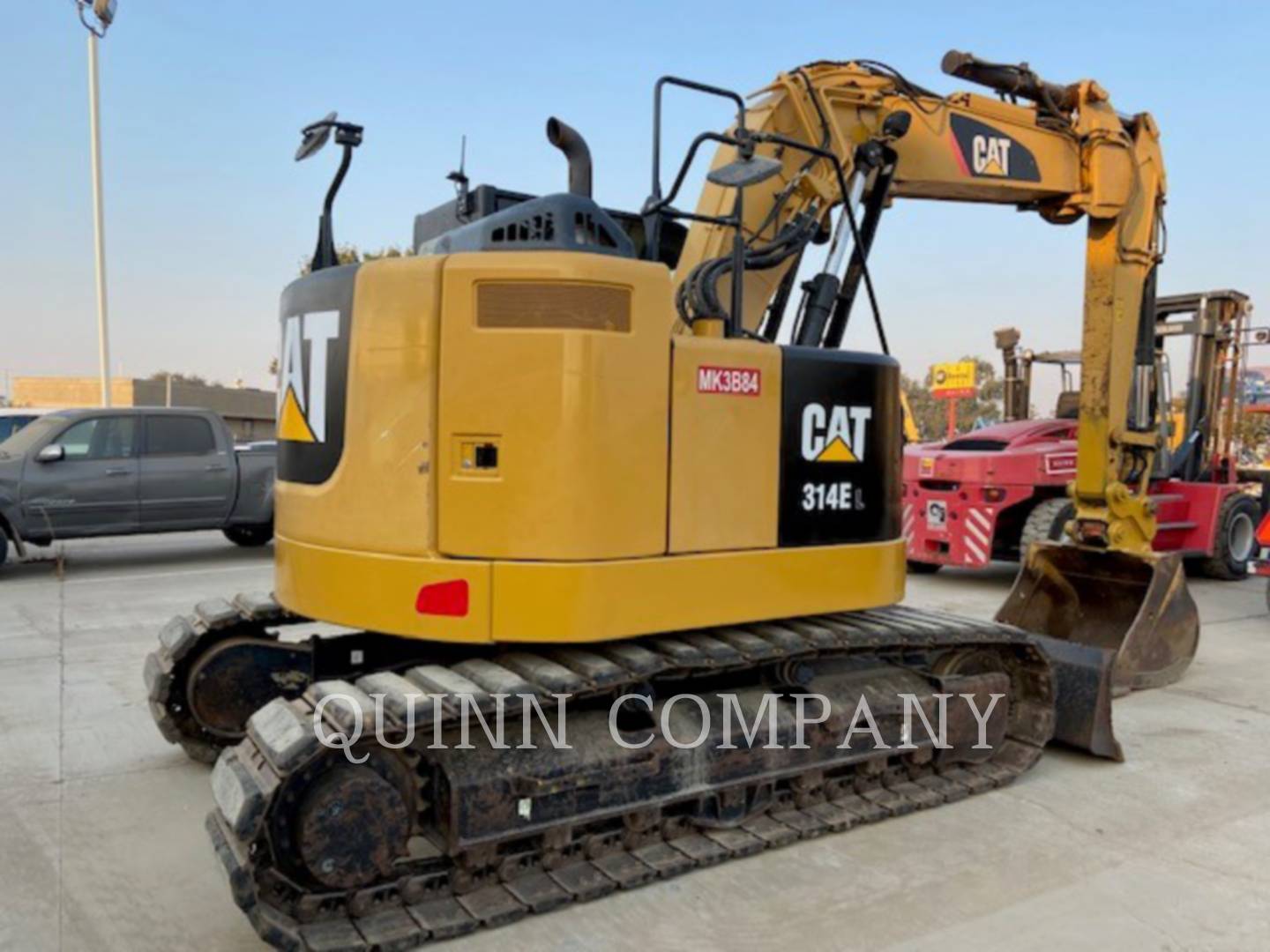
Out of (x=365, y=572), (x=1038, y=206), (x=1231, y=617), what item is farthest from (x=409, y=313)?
(x=1231, y=617)

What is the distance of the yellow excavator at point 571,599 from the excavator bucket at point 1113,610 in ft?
4.92

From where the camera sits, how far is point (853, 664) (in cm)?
473

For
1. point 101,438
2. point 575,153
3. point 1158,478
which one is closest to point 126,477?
point 101,438

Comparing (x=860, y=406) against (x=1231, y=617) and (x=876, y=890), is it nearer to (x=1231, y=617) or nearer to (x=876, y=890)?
(x=876, y=890)

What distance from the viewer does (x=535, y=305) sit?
11.8 feet

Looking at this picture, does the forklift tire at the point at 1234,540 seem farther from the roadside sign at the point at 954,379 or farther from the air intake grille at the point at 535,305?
the roadside sign at the point at 954,379

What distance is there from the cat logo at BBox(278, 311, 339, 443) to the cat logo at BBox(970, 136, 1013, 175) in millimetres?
4275

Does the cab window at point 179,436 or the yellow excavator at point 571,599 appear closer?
the yellow excavator at point 571,599

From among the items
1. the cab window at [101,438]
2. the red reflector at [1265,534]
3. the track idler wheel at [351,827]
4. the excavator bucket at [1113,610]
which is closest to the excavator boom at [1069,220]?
the excavator bucket at [1113,610]

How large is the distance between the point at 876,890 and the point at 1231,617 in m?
7.42

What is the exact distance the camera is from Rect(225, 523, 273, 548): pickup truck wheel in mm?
12906

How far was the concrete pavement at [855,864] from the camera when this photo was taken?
Result: 339 centimetres

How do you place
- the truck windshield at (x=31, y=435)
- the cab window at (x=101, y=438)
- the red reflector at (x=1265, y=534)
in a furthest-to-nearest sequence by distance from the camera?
the cab window at (x=101, y=438)
the truck windshield at (x=31, y=435)
the red reflector at (x=1265, y=534)

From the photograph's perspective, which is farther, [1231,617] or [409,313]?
[1231,617]
